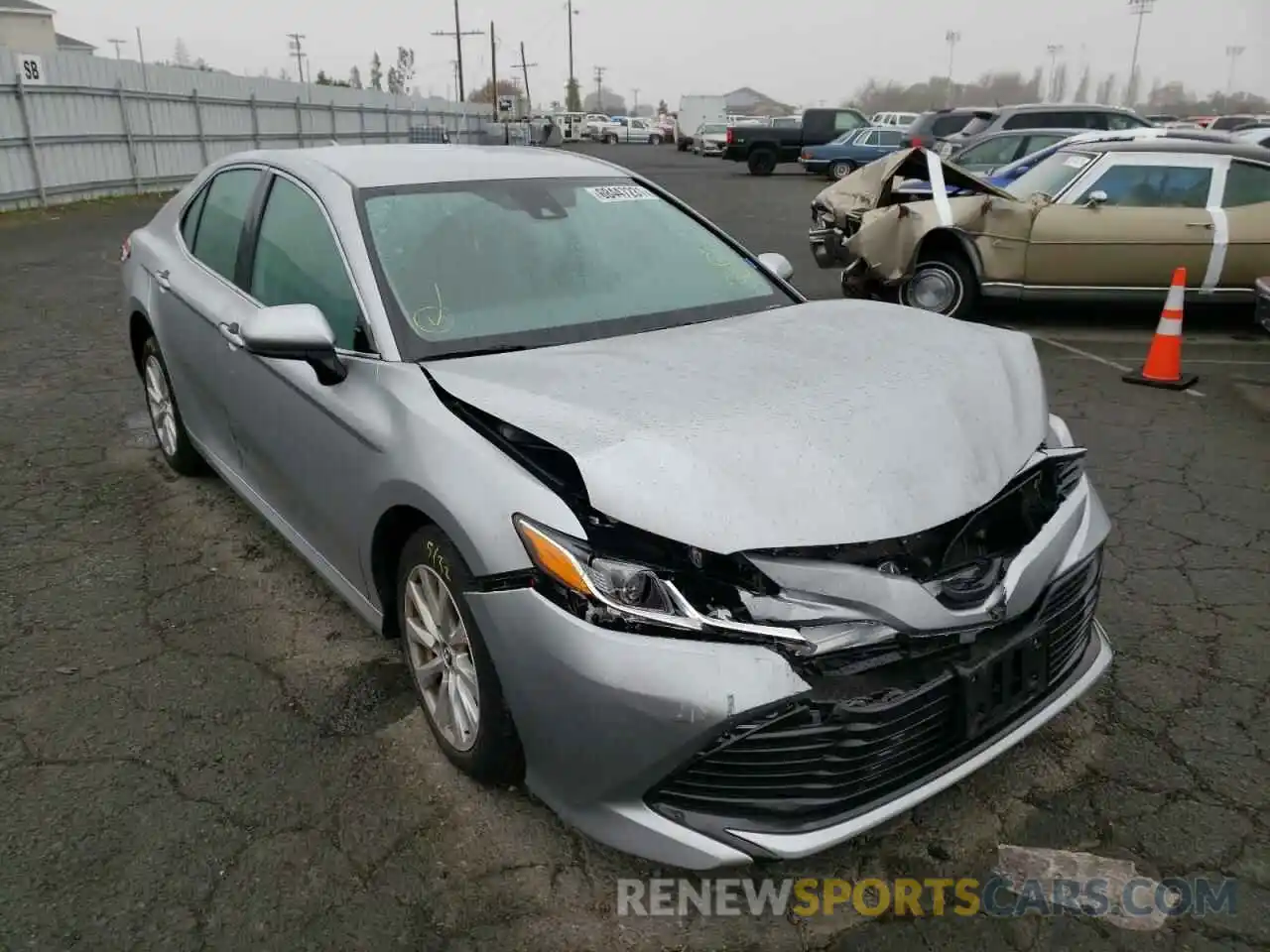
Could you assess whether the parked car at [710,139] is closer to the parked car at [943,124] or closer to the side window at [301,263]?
the parked car at [943,124]

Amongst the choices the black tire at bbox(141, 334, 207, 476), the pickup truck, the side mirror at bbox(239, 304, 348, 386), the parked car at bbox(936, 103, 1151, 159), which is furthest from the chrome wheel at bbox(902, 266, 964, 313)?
the pickup truck

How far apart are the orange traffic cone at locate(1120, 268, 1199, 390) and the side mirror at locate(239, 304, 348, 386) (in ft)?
18.6

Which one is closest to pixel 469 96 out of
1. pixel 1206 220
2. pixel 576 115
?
pixel 576 115

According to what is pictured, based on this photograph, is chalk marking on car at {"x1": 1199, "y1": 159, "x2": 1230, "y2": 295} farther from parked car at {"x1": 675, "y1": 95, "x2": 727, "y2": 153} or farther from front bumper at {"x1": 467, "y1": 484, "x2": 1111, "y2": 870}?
parked car at {"x1": 675, "y1": 95, "x2": 727, "y2": 153}

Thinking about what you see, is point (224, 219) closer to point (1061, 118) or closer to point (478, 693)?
point (478, 693)

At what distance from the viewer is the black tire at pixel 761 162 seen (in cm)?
2698

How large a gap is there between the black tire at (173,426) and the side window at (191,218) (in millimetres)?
528

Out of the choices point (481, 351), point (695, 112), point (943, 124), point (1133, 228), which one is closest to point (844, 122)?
point (943, 124)

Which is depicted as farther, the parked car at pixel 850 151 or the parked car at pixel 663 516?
the parked car at pixel 850 151

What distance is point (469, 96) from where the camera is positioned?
104 m

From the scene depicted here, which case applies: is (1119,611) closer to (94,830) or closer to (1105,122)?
(94,830)

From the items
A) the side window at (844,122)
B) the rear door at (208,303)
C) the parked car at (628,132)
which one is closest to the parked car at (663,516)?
the rear door at (208,303)

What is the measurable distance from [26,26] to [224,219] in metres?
59.3

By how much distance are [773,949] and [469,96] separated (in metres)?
112
